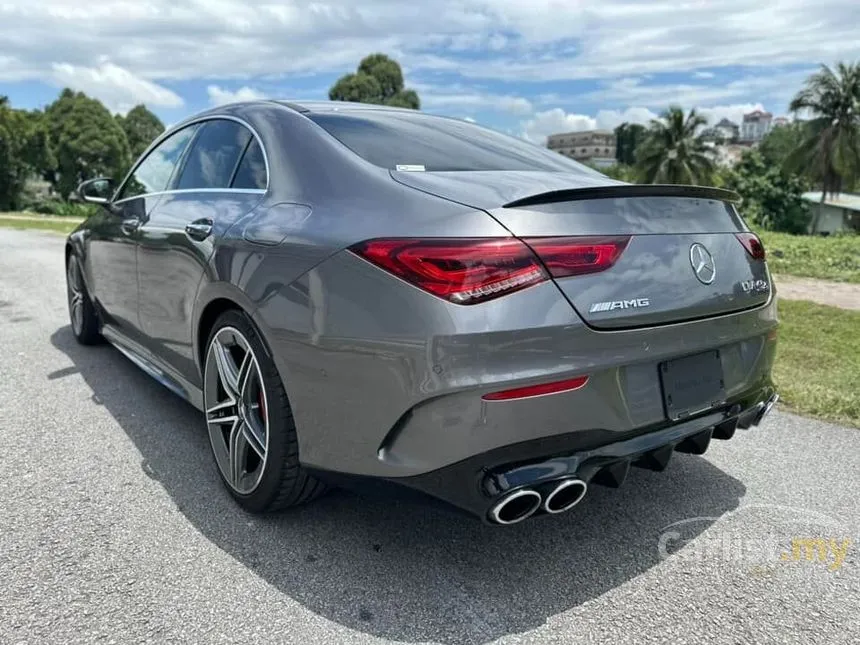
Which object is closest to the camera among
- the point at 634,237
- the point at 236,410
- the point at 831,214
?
the point at 634,237

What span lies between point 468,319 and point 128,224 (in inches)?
107

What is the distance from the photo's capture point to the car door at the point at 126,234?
3.82m

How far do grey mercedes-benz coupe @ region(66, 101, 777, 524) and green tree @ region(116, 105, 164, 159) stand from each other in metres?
87.2

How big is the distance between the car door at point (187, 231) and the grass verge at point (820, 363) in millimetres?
3437

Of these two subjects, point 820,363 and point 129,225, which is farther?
point 820,363

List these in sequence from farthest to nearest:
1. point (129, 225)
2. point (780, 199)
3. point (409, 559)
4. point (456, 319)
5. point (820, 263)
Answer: point (780, 199), point (820, 263), point (129, 225), point (409, 559), point (456, 319)

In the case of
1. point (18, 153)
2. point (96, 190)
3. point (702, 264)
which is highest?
point (18, 153)

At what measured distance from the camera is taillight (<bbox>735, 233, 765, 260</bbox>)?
2623 mm

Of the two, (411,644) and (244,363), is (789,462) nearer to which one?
(411,644)

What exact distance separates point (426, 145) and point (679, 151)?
58.4 m

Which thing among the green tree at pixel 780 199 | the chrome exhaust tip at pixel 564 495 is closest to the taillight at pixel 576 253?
the chrome exhaust tip at pixel 564 495

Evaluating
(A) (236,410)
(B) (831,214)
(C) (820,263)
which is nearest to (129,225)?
(A) (236,410)

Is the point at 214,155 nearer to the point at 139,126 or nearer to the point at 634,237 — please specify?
the point at 634,237

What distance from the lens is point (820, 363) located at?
526 centimetres
